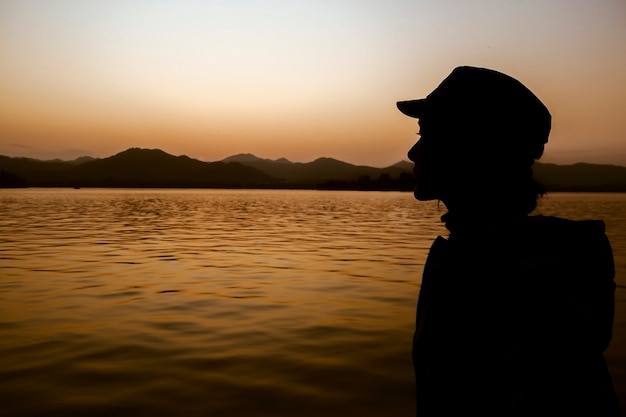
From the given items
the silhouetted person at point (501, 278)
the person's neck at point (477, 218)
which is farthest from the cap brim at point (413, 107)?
the person's neck at point (477, 218)

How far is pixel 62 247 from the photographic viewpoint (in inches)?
827

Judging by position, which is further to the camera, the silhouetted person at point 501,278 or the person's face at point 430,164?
the person's face at point 430,164

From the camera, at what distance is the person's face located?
1.79 m

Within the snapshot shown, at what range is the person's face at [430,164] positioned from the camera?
179 cm

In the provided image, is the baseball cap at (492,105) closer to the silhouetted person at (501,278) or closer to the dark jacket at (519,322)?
the silhouetted person at (501,278)

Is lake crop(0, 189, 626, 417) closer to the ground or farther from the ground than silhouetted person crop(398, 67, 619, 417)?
closer to the ground

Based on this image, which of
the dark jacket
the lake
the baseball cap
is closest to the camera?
the dark jacket

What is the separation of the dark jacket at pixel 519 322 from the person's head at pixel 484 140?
0.15 metres

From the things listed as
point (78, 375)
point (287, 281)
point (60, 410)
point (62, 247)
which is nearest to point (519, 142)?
point (60, 410)

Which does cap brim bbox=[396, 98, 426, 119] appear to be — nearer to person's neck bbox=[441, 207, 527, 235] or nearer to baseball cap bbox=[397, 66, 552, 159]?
baseball cap bbox=[397, 66, 552, 159]

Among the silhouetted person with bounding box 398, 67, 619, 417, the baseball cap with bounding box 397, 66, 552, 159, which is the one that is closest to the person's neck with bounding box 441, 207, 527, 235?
the silhouetted person with bounding box 398, 67, 619, 417

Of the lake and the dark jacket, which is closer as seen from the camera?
the dark jacket

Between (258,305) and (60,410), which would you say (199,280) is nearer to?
(258,305)

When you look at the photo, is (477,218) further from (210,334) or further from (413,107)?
(210,334)
